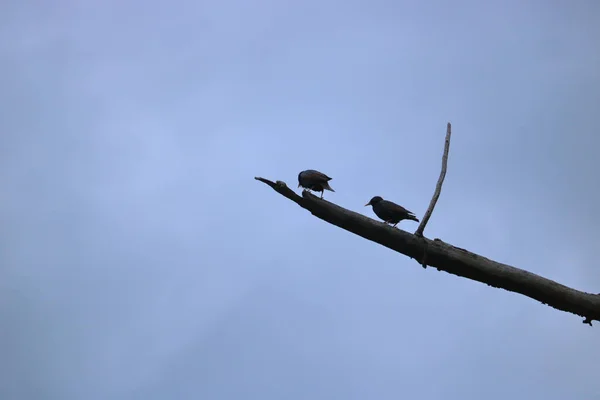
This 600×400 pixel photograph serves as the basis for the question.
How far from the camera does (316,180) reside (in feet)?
37.4

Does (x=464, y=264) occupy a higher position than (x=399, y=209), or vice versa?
(x=399, y=209)

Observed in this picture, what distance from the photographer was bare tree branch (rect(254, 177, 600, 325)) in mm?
5211

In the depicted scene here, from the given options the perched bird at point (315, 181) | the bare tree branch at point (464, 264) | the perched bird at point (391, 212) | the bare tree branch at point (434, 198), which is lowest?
the bare tree branch at point (464, 264)

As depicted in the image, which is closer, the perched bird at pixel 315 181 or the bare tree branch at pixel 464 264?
the bare tree branch at pixel 464 264

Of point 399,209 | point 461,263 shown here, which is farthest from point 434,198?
point 399,209

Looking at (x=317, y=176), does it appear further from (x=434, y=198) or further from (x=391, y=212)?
(x=434, y=198)

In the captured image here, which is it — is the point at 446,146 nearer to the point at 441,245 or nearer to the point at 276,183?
the point at 441,245

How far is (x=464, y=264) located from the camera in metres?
5.36

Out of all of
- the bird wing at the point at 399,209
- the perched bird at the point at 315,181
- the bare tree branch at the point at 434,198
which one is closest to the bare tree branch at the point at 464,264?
the bare tree branch at the point at 434,198

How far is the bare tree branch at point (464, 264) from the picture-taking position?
5211 mm

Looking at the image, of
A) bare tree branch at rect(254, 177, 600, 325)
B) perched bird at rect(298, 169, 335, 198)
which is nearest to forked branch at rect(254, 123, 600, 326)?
bare tree branch at rect(254, 177, 600, 325)

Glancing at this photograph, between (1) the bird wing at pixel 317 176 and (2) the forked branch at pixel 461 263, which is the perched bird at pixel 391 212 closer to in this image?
(1) the bird wing at pixel 317 176

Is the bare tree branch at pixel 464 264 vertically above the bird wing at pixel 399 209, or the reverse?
the bird wing at pixel 399 209

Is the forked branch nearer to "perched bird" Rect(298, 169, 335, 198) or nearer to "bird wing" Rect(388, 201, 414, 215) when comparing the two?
"bird wing" Rect(388, 201, 414, 215)
